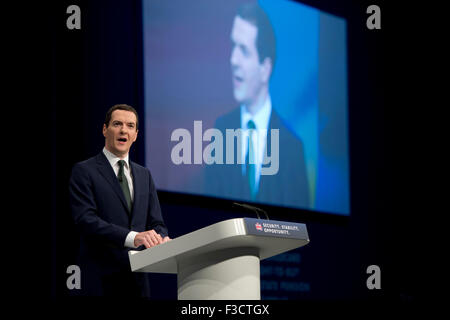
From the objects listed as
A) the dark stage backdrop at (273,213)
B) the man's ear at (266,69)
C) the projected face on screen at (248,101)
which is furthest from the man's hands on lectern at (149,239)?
the man's ear at (266,69)

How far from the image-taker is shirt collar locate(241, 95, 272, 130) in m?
5.23

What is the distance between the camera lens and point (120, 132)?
2.85m

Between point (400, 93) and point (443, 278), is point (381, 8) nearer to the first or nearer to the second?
point (400, 93)

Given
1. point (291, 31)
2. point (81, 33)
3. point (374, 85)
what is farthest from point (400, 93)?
point (81, 33)

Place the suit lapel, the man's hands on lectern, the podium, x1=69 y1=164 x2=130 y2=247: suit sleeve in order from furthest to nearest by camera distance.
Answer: the suit lapel
x1=69 y1=164 x2=130 y2=247: suit sleeve
the man's hands on lectern
the podium

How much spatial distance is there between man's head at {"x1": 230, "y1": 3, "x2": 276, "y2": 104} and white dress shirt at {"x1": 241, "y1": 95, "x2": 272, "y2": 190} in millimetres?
101

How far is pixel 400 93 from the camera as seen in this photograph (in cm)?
659

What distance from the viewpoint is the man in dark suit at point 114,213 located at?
8.61ft

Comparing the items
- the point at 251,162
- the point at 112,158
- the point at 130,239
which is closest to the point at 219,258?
the point at 130,239

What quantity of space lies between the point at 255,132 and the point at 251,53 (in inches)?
25.1

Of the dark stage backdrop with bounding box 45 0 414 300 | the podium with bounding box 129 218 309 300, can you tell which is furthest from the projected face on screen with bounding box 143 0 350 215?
the podium with bounding box 129 218 309 300

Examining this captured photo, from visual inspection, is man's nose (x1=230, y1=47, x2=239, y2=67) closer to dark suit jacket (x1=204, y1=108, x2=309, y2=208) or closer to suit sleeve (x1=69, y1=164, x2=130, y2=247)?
dark suit jacket (x1=204, y1=108, x2=309, y2=208)

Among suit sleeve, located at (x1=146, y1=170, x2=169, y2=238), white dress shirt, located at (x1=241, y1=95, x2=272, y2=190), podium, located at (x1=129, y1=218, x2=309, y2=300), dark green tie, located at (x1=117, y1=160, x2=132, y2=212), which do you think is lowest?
podium, located at (x1=129, y1=218, x2=309, y2=300)

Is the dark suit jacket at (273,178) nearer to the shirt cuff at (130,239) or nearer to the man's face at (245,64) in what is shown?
the man's face at (245,64)
